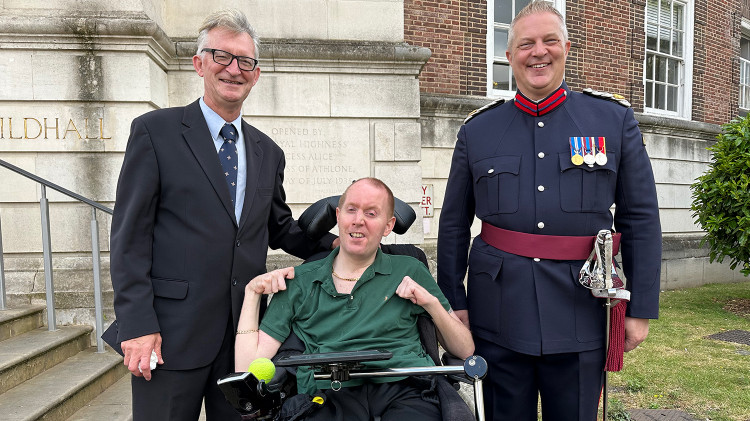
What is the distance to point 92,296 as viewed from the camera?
4.57 m

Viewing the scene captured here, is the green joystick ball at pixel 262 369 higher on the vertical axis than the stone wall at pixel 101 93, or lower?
lower

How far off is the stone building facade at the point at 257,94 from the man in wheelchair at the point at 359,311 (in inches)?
127

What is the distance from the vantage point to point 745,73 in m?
12.4

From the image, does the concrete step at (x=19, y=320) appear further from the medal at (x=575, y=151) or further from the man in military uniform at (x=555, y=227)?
the medal at (x=575, y=151)

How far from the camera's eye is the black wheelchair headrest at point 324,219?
246cm

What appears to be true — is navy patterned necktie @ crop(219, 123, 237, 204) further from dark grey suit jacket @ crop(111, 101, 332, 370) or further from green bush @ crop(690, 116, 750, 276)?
green bush @ crop(690, 116, 750, 276)

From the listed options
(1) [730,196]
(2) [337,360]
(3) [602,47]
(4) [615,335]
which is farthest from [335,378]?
(3) [602,47]

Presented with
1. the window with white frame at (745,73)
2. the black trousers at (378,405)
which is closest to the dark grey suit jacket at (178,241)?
the black trousers at (378,405)

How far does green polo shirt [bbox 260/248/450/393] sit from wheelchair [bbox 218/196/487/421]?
0.19ft

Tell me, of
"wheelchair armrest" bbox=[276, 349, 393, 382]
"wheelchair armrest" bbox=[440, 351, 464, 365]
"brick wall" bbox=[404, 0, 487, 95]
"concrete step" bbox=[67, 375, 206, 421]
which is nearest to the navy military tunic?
"wheelchair armrest" bbox=[440, 351, 464, 365]

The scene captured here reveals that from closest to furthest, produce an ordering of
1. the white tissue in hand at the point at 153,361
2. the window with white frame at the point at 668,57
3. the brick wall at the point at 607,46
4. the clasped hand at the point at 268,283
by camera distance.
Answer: the white tissue in hand at the point at 153,361 → the clasped hand at the point at 268,283 → the brick wall at the point at 607,46 → the window with white frame at the point at 668,57

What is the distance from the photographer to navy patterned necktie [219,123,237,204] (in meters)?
2.10

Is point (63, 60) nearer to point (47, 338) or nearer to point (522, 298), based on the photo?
point (47, 338)

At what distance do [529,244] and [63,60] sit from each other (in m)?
4.61
